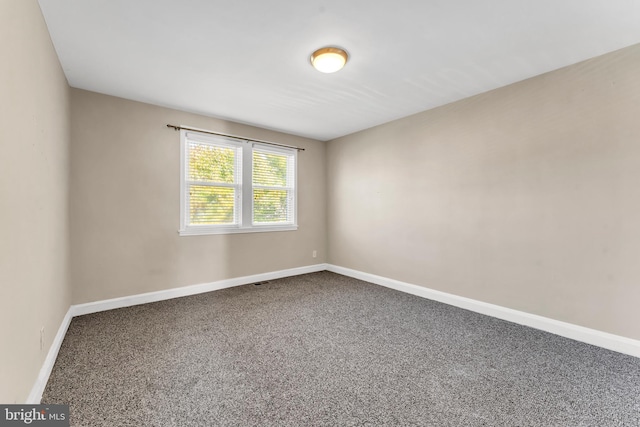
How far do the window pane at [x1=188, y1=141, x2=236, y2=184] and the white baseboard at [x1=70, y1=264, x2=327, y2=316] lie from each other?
1.50 meters

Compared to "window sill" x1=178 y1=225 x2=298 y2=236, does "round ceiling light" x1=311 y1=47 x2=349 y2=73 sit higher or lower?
higher

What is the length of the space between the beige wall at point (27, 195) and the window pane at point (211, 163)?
147 centimetres

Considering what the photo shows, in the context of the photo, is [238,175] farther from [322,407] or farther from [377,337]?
[322,407]

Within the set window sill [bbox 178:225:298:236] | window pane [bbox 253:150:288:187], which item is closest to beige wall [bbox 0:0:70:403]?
window sill [bbox 178:225:298:236]

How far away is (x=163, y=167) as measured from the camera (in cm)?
350

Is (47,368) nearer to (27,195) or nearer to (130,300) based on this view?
(27,195)

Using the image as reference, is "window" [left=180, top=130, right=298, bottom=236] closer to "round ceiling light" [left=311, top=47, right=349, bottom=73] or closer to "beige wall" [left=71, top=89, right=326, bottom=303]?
"beige wall" [left=71, top=89, right=326, bottom=303]

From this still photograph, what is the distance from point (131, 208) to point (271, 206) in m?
1.93

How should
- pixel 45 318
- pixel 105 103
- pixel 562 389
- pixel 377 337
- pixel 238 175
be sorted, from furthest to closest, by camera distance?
pixel 238 175
pixel 105 103
pixel 377 337
pixel 45 318
pixel 562 389

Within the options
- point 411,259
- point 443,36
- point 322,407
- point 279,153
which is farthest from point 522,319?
point 279,153

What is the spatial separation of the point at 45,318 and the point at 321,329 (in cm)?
213

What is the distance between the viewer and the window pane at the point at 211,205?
376cm

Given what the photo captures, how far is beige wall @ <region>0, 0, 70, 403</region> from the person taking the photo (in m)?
1.24

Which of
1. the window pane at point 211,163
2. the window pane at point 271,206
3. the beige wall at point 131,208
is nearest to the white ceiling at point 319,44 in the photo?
the beige wall at point 131,208
